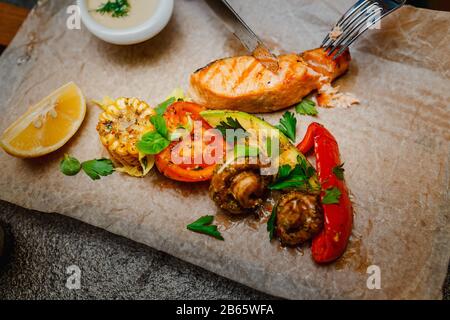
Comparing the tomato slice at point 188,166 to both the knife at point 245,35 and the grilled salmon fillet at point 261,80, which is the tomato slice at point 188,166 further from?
the knife at point 245,35

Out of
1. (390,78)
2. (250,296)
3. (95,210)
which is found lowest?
(250,296)

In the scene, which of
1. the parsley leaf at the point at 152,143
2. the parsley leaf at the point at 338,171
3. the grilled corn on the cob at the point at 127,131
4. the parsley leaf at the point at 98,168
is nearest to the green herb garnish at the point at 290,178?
the parsley leaf at the point at 338,171

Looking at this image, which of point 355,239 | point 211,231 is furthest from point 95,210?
point 355,239

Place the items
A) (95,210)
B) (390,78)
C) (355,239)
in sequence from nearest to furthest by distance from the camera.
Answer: (355,239), (95,210), (390,78)

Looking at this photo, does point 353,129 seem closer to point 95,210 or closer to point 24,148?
point 95,210

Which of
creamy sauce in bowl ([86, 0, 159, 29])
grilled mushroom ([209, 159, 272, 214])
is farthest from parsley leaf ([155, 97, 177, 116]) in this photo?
grilled mushroom ([209, 159, 272, 214])

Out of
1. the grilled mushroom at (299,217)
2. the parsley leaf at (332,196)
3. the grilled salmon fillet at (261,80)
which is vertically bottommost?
the grilled mushroom at (299,217)

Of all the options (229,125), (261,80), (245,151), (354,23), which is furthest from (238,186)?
(354,23)
